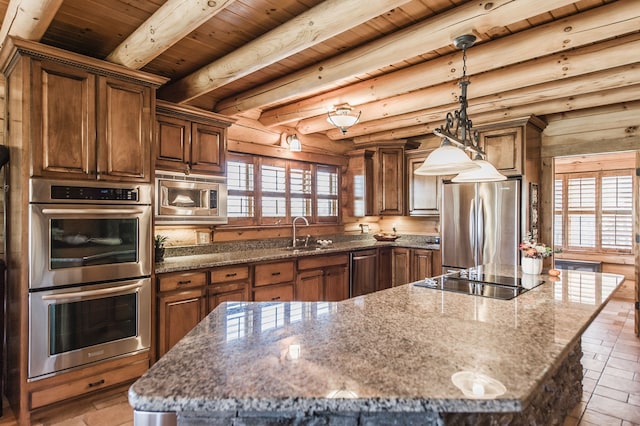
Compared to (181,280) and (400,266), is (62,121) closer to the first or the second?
(181,280)

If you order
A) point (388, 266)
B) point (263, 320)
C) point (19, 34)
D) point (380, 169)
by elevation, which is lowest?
point (388, 266)

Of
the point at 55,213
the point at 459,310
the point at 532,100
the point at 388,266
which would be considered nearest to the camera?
the point at 459,310

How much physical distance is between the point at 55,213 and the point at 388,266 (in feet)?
13.3

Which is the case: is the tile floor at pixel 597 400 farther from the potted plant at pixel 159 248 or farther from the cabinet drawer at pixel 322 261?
the cabinet drawer at pixel 322 261

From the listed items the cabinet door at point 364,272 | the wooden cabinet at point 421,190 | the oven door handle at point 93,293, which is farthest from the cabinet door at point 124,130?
the wooden cabinet at point 421,190

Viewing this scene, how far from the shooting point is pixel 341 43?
8.91 ft

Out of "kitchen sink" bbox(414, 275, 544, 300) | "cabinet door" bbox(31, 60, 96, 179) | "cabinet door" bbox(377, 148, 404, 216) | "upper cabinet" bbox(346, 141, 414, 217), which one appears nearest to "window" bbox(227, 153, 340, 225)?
"upper cabinet" bbox(346, 141, 414, 217)

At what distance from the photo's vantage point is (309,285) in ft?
13.8

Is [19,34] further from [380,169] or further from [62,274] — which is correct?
[380,169]

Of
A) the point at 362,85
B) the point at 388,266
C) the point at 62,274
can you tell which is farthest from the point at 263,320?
the point at 388,266

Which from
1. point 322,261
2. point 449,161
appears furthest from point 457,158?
point 322,261

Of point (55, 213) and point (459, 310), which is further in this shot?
point (55, 213)

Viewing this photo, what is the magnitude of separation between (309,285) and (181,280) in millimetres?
1543

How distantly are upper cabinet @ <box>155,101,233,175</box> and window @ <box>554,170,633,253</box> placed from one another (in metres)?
5.67
